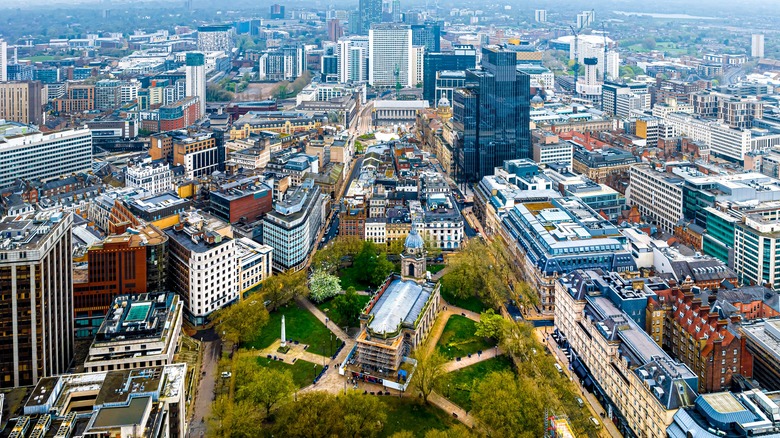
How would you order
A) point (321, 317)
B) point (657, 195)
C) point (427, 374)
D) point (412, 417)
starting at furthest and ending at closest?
point (657, 195), point (321, 317), point (427, 374), point (412, 417)

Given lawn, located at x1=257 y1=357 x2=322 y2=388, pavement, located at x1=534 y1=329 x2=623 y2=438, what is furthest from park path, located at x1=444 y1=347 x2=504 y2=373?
lawn, located at x1=257 y1=357 x2=322 y2=388

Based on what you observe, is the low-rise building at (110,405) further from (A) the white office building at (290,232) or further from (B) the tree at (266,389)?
(A) the white office building at (290,232)

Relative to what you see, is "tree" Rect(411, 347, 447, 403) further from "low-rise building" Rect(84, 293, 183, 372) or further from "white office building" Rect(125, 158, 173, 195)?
"white office building" Rect(125, 158, 173, 195)

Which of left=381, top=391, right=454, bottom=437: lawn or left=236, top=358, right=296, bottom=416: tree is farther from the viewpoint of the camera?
left=381, top=391, right=454, bottom=437: lawn

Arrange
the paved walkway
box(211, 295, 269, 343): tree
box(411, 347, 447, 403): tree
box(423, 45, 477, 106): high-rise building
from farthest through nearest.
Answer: box(423, 45, 477, 106): high-rise building < box(211, 295, 269, 343): tree < box(411, 347, 447, 403): tree < the paved walkway

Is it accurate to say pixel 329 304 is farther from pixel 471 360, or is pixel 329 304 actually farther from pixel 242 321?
pixel 471 360

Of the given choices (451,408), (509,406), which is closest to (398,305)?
(451,408)

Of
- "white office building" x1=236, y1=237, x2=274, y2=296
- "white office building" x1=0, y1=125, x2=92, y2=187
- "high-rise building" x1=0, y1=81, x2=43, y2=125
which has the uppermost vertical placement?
"high-rise building" x1=0, y1=81, x2=43, y2=125
